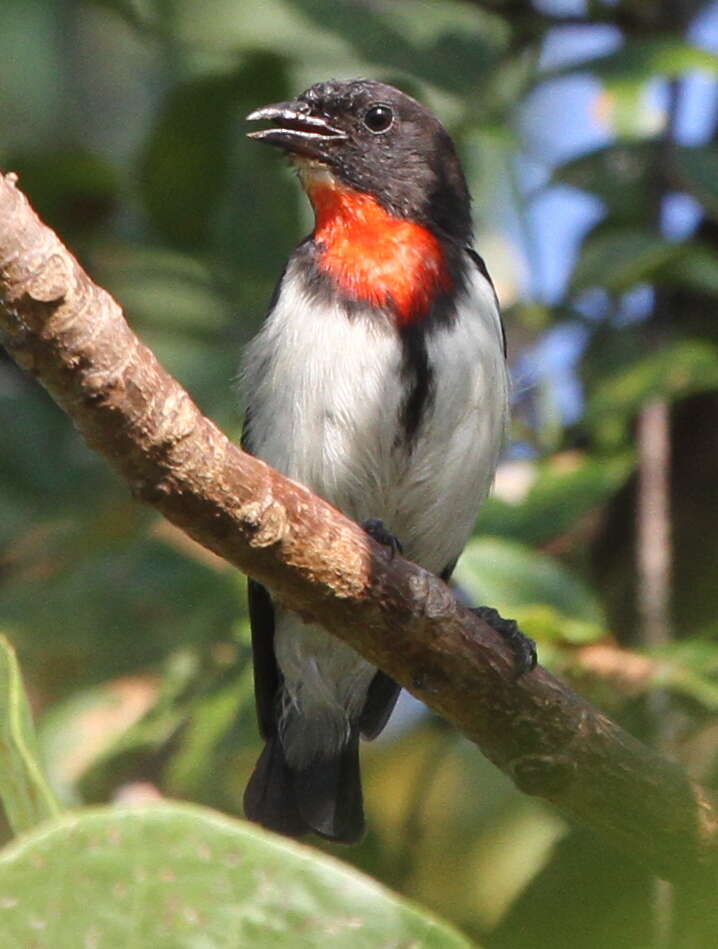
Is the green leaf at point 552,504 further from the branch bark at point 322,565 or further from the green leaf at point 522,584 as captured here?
the branch bark at point 322,565

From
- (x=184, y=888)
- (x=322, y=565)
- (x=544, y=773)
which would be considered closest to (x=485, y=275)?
(x=544, y=773)

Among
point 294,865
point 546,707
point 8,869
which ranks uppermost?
point 546,707

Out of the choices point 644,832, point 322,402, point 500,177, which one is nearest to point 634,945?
point 644,832

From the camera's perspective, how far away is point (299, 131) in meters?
3.57

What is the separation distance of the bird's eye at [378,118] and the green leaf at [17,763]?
7.84 feet

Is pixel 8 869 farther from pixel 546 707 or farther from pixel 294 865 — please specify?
pixel 546 707

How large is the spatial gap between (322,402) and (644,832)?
3.95 ft

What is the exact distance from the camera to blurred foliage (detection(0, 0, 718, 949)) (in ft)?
11.2

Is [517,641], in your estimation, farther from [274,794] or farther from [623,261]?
[623,261]

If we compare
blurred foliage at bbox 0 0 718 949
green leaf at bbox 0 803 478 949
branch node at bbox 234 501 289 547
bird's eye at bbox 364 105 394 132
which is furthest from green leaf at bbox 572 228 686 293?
green leaf at bbox 0 803 478 949

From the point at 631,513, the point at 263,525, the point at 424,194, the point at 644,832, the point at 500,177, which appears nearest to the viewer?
the point at 263,525

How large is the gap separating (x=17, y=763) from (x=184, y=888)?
0.34 m

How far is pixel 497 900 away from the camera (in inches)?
127

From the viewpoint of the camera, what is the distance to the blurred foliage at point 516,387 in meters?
3.40
